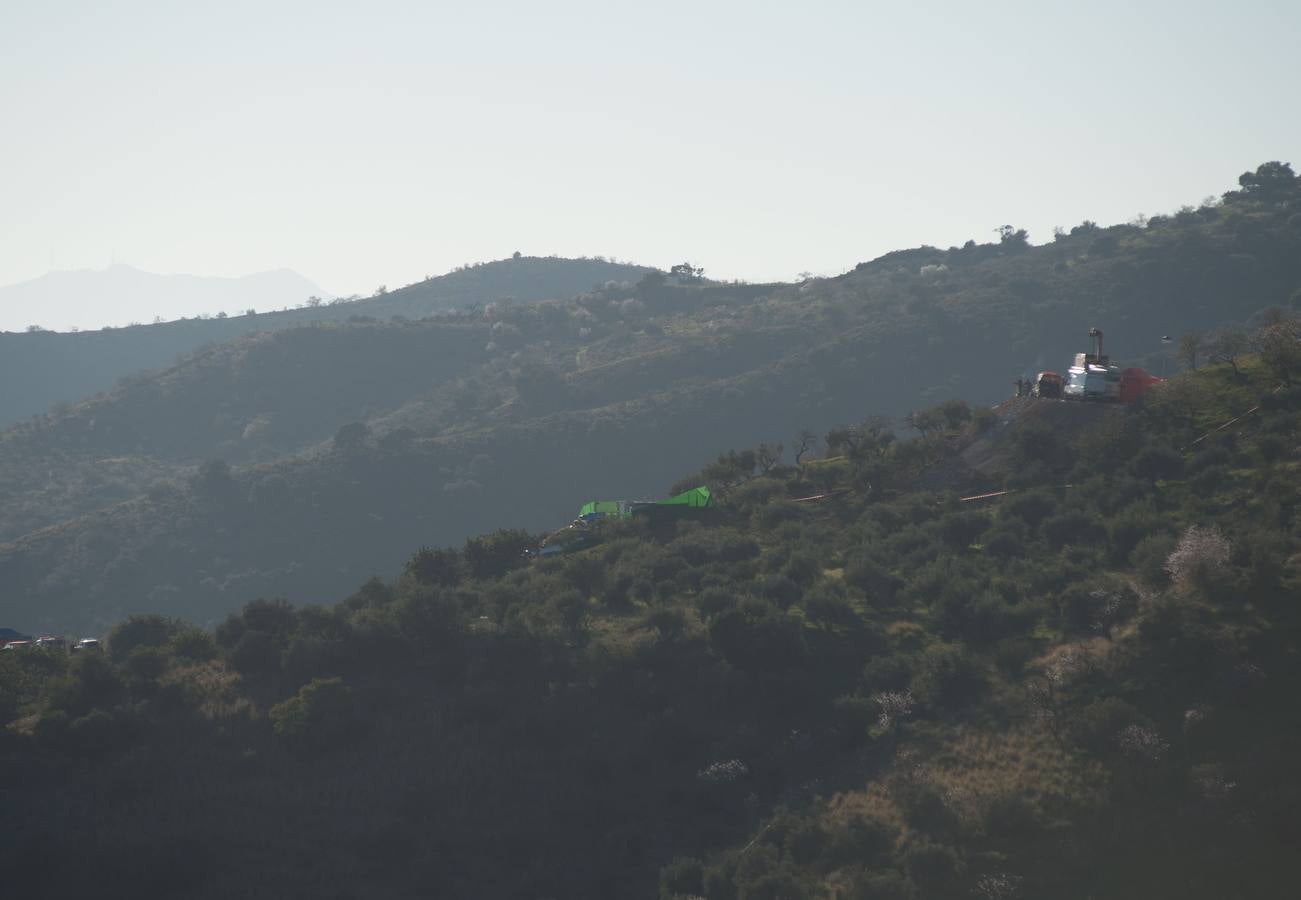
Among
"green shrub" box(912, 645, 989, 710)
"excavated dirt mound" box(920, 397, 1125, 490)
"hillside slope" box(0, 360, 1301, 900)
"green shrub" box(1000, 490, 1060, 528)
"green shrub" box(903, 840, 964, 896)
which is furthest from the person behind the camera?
"excavated dirt mound" box(920, 397, 1125, 490)

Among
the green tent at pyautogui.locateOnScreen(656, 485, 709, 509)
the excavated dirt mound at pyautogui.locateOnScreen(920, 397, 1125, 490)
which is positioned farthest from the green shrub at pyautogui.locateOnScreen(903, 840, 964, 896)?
the green tent at pyautogui.locateOnScreen(656, 485, 709, 509)

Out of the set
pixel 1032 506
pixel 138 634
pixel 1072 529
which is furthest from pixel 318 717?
pixel 1032 506

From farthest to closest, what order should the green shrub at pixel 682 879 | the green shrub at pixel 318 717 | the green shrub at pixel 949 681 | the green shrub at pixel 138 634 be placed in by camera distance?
1. the green shrub at pixel 138 634
2. the green shrub at pixel 318 717
3. the green shrub at pixel 949 681
4. the green shrub at pixel 682 879

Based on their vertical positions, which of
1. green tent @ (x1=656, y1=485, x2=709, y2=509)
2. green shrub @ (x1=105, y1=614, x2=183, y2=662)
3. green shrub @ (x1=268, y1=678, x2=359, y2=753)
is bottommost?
green shrub @ (x1=268, y1=678, x2=359, y2=753)

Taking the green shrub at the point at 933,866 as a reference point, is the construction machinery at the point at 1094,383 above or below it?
above

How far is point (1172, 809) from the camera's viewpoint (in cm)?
3700

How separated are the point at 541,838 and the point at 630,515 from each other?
2872 centimetres

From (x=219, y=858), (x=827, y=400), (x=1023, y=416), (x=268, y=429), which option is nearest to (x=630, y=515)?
(x=1023, y=416)

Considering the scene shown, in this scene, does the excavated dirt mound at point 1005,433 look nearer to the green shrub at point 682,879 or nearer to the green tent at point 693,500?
the green tent at point 693,500

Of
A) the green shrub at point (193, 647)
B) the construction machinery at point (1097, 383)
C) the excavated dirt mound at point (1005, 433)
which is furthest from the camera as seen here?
the construction machinery at point (1097, 383)

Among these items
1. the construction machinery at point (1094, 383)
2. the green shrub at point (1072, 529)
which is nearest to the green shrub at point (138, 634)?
the green shrub at point (1072, 529)

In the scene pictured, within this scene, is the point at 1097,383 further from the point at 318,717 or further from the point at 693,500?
the point at 318,717

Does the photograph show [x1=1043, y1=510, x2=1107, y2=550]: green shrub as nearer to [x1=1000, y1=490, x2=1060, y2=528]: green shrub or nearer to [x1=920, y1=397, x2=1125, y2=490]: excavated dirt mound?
[x1=1000, y1=490, x2=1060, y2=528]: green shrub

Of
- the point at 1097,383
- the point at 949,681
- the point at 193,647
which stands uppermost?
the point at 1097,383
